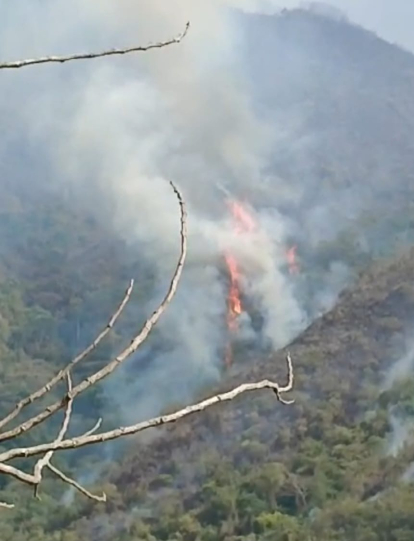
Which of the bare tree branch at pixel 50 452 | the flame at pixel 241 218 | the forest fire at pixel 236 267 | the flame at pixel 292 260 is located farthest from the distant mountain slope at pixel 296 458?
the flame at pixel 241 218

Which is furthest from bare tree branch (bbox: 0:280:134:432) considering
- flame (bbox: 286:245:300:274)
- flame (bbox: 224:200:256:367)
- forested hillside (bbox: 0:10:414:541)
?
flame (bbox: 286:245:300:274)

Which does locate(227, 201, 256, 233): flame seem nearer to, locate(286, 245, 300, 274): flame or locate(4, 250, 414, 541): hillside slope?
locate(286, 245, 300, 274): flame

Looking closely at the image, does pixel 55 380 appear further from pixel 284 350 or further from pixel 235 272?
pixel 235 272

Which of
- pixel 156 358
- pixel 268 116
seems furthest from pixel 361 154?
pixel 156 358

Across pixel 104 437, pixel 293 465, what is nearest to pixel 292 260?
pixel 293 465

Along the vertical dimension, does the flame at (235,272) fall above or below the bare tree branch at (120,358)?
above

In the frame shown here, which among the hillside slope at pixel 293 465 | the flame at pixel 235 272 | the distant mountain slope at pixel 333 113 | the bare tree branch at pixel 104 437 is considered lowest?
the bare tree branch at pixel 104 437

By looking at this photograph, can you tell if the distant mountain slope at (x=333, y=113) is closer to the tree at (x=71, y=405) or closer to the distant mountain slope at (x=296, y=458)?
the distant mountain slope at (x=296, y=458)
